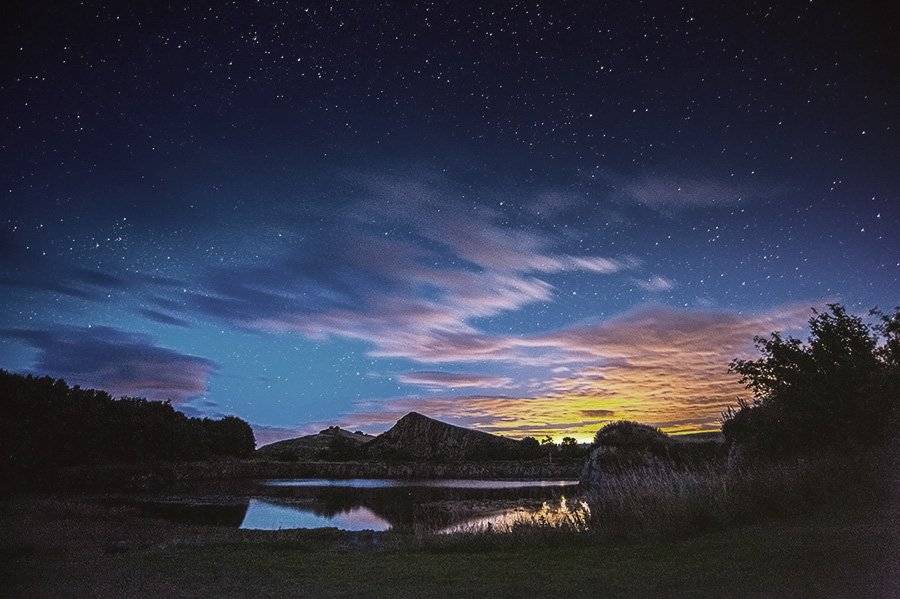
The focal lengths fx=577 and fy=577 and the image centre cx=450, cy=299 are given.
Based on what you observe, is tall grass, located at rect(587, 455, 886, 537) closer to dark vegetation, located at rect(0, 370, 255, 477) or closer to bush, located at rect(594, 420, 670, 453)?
bush, located at rect(594, 420, 670, 453)

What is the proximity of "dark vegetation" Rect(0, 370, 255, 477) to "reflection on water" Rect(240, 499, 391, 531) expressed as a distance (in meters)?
31.3

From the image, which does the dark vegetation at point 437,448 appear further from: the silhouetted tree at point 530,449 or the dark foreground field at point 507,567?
the dark foreground field at point 507,567

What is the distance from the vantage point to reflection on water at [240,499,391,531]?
85.7 ft

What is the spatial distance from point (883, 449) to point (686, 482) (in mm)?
7550

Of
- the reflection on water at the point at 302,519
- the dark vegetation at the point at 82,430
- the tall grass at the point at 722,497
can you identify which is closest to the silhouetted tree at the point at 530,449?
the dark vegetation at the point at 82,430

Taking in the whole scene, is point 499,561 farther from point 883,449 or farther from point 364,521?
point 364,521

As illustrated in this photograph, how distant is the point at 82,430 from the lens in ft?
206

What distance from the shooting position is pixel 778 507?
1500 centimetres

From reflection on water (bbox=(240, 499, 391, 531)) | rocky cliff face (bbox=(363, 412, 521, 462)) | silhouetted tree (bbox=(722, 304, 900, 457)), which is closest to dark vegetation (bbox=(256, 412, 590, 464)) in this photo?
rocky cliff face (bbox=(363, 412, 521, 462))

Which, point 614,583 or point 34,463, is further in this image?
point 34,463

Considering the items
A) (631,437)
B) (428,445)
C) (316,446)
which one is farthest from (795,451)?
(316,446)

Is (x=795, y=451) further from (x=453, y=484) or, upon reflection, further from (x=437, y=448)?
(x=437, y=448)

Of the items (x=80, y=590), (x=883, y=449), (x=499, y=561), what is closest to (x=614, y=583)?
(x=499, y=561)

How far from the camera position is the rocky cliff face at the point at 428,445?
87463 millimetres
